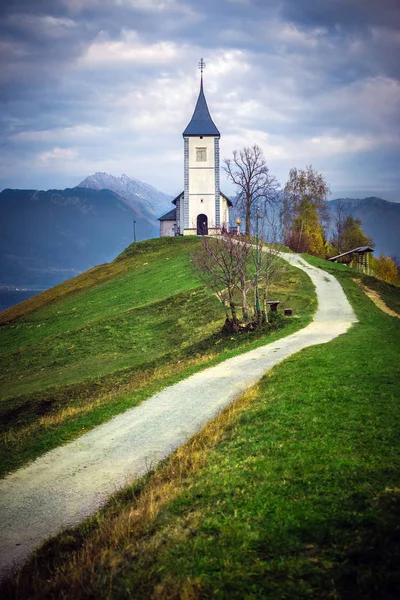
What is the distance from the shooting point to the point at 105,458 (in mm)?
11305

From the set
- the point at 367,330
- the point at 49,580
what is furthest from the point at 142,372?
the point at 49,580

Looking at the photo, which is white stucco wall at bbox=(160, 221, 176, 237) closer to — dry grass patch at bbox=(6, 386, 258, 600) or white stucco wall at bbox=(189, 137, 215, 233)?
white stucco wall at bbox=(189, 137, 215, 233)

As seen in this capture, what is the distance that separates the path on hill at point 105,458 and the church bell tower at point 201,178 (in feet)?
156

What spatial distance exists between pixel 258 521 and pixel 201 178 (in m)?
61.3

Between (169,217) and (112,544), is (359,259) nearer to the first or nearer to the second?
(169,217)

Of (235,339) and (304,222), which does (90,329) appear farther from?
(304,222)

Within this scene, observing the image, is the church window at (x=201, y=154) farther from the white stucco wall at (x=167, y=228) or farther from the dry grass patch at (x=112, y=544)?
the dry grass patch at (x=112, y=544)

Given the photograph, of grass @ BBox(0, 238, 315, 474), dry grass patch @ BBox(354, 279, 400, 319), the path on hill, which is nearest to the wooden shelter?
dry grass patch @ BBox(354, 279, 400, 319)

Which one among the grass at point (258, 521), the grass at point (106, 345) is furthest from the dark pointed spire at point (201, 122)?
the grass at point (258, 521)

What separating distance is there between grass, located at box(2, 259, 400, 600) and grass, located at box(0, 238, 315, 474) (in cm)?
466

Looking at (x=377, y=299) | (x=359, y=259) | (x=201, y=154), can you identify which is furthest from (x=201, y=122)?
(x=377, y=299)

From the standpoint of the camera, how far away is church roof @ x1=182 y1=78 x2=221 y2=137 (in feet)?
213

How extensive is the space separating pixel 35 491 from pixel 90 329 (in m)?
25.8

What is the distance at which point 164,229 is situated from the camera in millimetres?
78625
